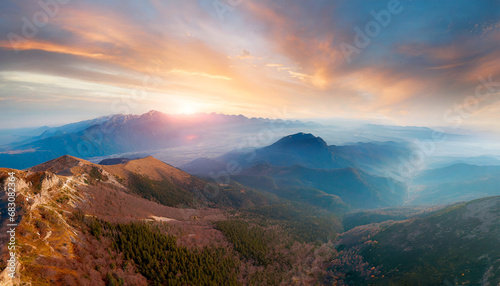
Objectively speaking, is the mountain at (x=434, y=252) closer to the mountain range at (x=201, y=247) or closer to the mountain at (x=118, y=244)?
the mountain range at (x=201, y=247)

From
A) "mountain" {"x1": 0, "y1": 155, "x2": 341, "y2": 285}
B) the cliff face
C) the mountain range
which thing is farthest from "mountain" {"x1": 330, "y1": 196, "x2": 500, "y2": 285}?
the cliff face

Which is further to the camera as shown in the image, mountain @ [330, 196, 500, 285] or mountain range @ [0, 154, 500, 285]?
mountain @ [330, 196, 500, 285]

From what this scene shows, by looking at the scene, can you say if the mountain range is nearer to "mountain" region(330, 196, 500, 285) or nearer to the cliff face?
the cliff face

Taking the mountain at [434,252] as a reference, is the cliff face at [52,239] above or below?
above

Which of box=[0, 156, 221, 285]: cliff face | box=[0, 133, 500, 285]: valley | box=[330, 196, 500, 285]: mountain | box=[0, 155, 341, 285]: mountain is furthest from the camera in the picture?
box=[330, 196, 500, 285]: mountain

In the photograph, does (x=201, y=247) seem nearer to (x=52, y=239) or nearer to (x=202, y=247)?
(x=202, y=247)

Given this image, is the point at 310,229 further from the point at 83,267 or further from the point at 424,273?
the point at 83,267

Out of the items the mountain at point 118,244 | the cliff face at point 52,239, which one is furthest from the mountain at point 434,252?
the cliff face at point 52,239

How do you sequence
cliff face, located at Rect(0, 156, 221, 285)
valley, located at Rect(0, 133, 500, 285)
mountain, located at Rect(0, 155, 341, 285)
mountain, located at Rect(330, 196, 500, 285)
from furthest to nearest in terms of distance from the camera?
mountain, located at Rect(330, 196, 500, 285) → valley, located at Rect(0, 133, 500, 285) → mountain, located at Rect(0, 155, 341, 285) → cliff face, located at Rect(0, 156, 221, 285)

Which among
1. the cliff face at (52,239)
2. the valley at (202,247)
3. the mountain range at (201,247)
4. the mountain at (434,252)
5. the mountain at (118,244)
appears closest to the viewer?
the cliff face at (52,239)
